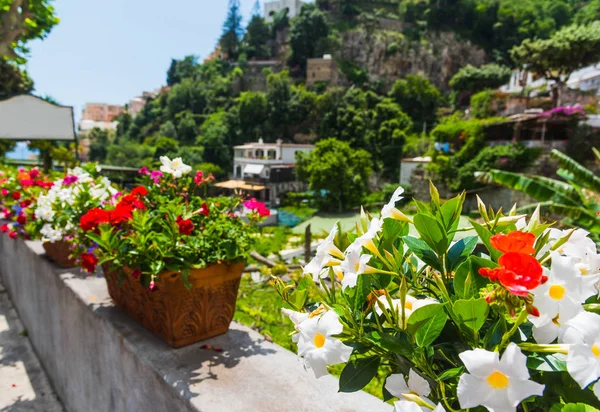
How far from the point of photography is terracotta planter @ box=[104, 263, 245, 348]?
1.31 m

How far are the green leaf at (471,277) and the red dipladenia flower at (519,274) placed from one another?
0.25ft

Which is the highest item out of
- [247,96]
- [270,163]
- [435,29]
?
[435,29]

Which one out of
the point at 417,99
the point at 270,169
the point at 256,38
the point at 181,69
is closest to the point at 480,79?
the point at 417,99

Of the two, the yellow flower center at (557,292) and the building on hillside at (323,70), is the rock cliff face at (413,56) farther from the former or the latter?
the yellow flower center at (557,292)

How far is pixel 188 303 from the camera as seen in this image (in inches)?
52.9

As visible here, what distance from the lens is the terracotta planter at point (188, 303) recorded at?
131 centimetres

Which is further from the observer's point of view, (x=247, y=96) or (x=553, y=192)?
(x=247, y=96)

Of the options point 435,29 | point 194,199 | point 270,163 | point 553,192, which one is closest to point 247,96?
point 270,163

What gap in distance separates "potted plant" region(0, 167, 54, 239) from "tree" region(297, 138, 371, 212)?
73.8ft

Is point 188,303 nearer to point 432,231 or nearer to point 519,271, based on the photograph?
point 432,231

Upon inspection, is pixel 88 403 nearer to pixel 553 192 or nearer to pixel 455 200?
pixel 455 200

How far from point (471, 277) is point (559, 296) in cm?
10

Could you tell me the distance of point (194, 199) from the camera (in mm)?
1605

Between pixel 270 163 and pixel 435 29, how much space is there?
2853 cm
